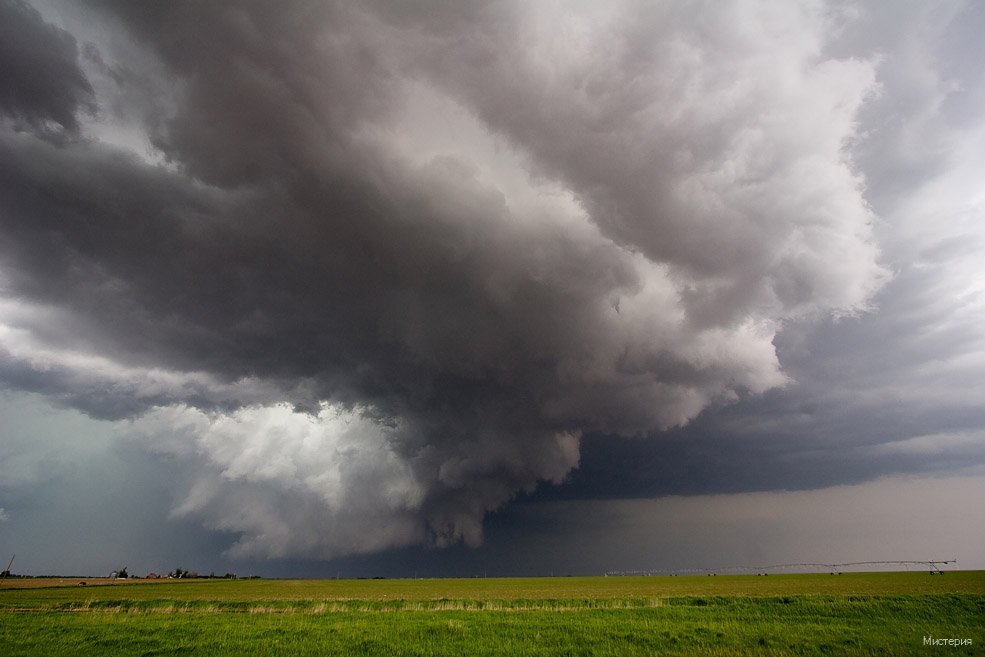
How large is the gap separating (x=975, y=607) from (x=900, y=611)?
5626 mm

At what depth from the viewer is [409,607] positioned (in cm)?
5062

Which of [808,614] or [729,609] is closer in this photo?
[808,614]

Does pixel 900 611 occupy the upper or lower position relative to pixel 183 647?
lower

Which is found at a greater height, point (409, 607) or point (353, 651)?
point (353, 651)

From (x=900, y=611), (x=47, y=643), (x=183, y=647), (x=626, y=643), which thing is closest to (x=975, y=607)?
(x=900, y=611)

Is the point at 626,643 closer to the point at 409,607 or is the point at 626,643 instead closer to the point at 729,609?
the point at 729,609

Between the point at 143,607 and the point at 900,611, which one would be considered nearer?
the point at 900,611

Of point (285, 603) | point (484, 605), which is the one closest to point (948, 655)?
point (484, 605)

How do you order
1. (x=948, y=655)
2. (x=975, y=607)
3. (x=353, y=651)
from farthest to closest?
(x=975, y=607), (x=353, y=651), (x=948, y=655)

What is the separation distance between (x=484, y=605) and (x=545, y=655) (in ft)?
Answer: 85.4

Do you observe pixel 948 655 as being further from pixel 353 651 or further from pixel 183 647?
pixel 183 647

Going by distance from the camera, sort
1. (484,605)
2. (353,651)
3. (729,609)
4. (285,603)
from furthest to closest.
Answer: (285,603) → (484,605) → (729,609) → (353,651)

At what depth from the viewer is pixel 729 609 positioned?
137 ft

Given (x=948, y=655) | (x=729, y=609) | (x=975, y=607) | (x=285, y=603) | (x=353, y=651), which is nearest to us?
(x=948, y=655)
